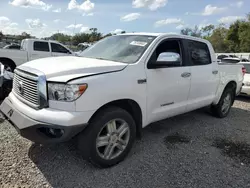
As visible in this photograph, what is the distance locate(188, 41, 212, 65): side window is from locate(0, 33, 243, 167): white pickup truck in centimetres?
4

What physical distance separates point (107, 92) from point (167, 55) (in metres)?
1.32

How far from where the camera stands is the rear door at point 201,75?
4340 millimetres

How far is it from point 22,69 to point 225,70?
431cm

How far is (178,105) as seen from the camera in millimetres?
4074

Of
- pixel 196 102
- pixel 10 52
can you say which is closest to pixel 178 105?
pixel 196 102

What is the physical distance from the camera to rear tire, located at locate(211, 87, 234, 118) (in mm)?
5555

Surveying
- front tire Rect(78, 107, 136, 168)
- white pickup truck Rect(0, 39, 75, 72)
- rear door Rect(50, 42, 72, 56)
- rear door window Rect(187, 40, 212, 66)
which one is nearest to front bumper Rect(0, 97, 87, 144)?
front tire Rect(78, 107, 136, 168)

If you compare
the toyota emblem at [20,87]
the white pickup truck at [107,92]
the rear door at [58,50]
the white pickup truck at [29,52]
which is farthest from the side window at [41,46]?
the toyota emblem at [20,87]

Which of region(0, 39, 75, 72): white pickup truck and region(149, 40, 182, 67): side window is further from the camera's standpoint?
region(0, 39, 75, 72): white pickup truck

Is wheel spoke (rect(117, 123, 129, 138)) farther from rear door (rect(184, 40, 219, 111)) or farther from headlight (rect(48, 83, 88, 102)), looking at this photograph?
rear door (rect(184, 40, 219, 111))

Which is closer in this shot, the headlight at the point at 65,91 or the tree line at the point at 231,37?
the headlight at the point at 65,91

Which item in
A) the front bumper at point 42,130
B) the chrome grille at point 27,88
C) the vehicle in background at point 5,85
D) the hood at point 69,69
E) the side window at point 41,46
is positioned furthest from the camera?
the side window at point 41,46

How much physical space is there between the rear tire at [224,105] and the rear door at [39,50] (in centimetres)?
851

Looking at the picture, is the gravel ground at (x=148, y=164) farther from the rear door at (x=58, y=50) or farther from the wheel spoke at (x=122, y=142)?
the rear door at (x=58, y=50)
